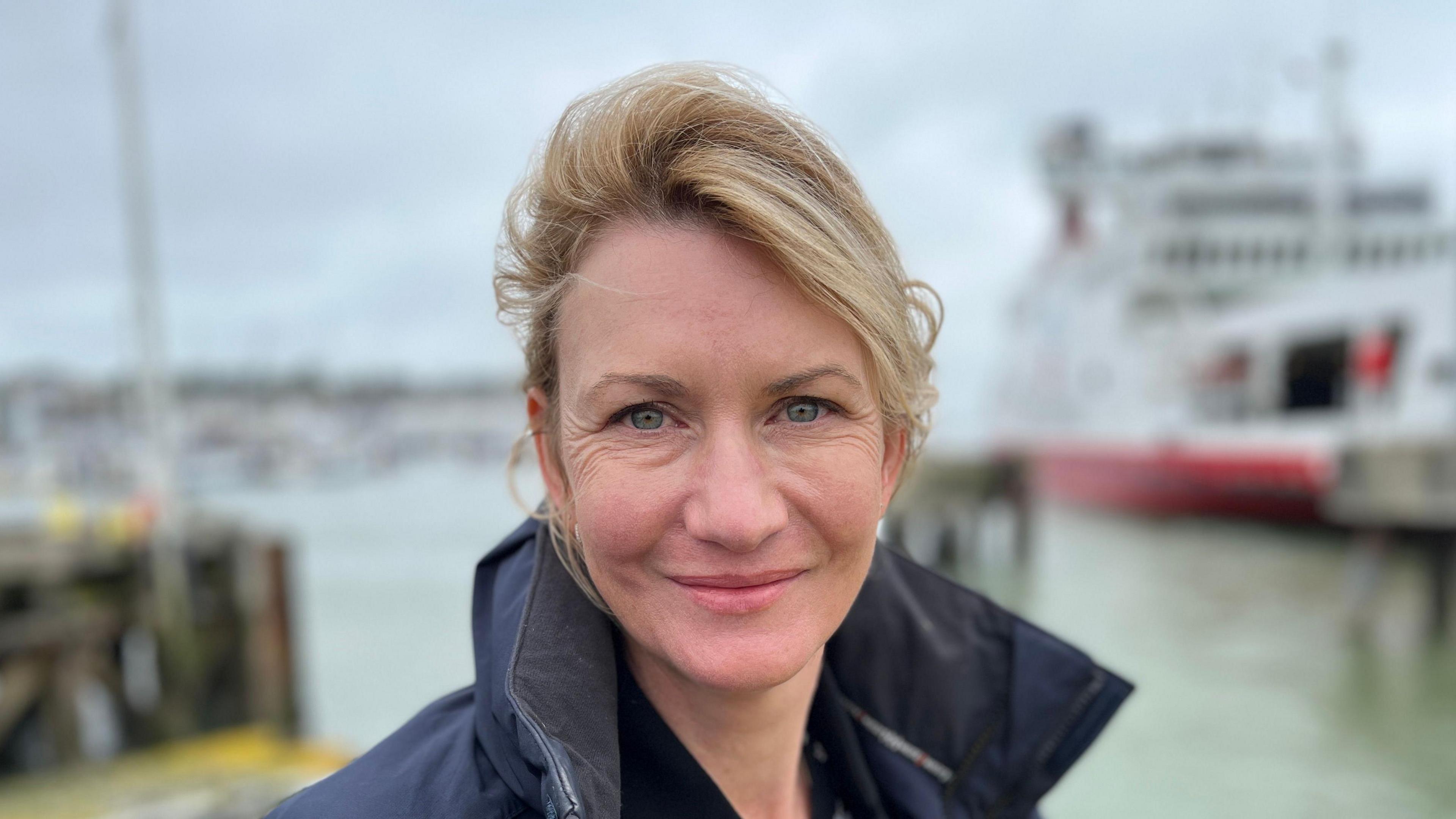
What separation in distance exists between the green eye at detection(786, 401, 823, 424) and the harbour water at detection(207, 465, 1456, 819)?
30.1 ft

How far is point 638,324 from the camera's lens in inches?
49.1

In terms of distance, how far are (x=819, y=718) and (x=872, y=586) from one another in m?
0.27

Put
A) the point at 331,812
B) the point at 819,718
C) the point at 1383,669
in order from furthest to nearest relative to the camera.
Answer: the point at 1383,669 → the point at 819,718 → the point at 331,812

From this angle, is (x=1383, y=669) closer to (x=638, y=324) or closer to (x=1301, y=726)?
(x=1301, y=726)

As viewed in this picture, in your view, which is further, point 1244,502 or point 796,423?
point 1244,502

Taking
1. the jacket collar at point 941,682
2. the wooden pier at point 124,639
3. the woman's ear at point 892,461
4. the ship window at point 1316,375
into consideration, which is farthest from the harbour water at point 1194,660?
the woman's ear at point 892,461

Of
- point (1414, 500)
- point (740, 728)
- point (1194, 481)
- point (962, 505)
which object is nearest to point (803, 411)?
point (740, 728)

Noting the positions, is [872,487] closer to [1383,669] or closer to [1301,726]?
[1301,726]

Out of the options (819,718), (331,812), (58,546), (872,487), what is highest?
(872,487)

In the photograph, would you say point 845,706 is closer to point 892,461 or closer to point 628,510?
point 892,461

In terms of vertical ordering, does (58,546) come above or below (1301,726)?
above

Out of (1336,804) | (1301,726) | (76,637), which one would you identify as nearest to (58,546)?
(76,637)

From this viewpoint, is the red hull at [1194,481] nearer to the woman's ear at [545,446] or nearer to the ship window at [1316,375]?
the ship window at [1316,375]

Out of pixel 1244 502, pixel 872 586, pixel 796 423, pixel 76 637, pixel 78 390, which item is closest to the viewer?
pixel 796 423
